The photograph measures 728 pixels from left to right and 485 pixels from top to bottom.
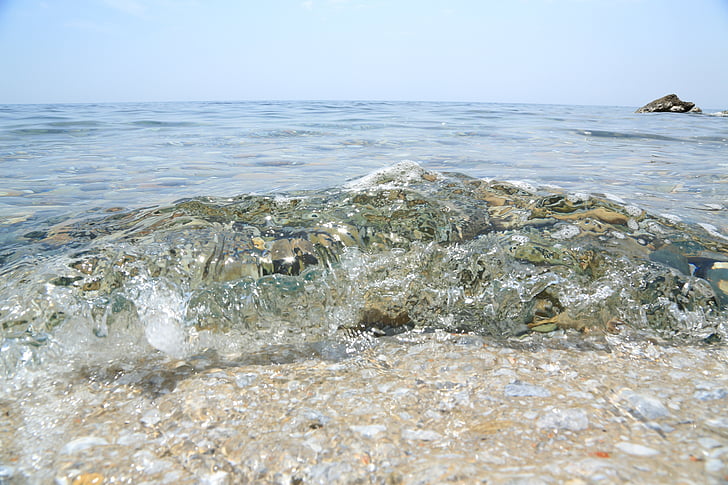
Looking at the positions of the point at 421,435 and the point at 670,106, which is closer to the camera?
the point at 421,435

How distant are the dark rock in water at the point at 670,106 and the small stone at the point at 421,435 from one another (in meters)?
22.7

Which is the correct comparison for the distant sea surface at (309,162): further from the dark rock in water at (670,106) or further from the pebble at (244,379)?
the dark rock in water at (670,106)

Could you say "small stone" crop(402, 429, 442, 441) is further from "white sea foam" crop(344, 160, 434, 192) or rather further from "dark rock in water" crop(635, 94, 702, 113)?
"dark rock in water" crop(635, 94, 702, 113)

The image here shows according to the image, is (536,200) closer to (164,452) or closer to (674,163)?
(164,452)

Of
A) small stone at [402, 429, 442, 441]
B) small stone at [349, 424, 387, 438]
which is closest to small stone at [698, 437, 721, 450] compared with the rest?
small stone at [402, 429, 442, 441]

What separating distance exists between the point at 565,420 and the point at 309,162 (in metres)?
4.72

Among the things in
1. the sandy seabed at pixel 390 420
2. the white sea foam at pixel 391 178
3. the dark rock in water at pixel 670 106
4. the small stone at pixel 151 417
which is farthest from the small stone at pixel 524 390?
the dark rock in water at pixel 670 106

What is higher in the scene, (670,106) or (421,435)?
(670,106)

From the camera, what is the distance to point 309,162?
5.52 metres

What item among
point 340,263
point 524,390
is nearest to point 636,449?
point 524,390

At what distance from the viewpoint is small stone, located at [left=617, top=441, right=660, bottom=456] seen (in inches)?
43.5

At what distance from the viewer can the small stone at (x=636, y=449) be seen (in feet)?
3.63

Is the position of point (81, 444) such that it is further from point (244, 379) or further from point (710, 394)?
point (710, 394)

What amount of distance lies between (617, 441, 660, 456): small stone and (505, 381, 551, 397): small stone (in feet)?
1.03
